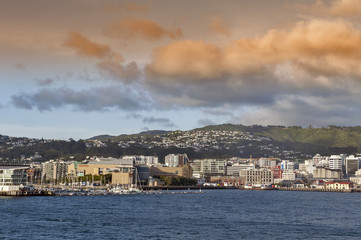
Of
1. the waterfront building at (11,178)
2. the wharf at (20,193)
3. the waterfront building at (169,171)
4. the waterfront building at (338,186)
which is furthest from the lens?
the waterfront building at (169,171)

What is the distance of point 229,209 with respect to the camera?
270ft

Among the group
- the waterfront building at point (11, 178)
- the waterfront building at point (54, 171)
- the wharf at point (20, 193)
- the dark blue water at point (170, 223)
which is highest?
the waterfront building at point (54, 171)

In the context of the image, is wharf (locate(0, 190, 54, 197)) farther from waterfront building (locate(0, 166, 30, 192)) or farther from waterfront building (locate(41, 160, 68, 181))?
waterfront building (locate(41, 160, 68, 181))

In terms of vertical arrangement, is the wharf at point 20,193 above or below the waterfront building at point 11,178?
below

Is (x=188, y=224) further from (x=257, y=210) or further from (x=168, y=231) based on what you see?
(x=257, y=210)

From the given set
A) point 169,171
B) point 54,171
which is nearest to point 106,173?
point 54,171

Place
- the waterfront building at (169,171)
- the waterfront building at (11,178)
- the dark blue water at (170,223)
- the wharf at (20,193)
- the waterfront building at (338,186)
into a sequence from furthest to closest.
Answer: the waterfront building at (169,171), the waterfront building at (338,186), the waterfront building at (11,178), the wharf at (20,193), the dark blue water at (170,223)

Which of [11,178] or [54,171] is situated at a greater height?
[54,171]

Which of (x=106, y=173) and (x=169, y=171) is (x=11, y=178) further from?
(x=169, y=171)

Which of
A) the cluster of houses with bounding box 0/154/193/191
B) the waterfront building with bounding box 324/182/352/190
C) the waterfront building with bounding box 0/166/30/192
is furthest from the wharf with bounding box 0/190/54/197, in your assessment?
the waterfront building with bounding box 324/182/352/190

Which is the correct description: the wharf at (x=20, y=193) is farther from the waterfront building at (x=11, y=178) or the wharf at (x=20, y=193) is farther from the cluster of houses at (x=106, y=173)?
the cluster of houses at (x=106, y=173)

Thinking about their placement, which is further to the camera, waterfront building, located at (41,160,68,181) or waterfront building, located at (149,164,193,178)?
waterfront building, located at (41,160,68,181)

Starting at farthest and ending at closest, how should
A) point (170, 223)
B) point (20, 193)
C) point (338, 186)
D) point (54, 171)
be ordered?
point (54, 171)
point (338, 186)
point (20, 193)
point (170, 223)

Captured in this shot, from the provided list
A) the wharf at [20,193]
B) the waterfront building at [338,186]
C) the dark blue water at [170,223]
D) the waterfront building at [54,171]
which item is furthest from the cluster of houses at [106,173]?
the dark blue water at [170,223]
